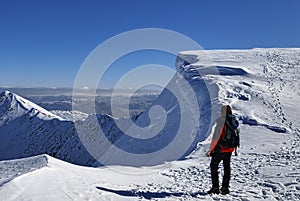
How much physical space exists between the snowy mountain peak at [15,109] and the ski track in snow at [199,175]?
86106 mm

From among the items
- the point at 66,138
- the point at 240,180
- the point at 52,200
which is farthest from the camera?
the point at 66,138

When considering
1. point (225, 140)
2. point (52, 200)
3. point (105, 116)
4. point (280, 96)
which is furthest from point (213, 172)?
point (105, 116)

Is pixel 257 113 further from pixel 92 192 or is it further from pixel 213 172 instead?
pixel 92 192

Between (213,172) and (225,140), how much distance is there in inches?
37.4

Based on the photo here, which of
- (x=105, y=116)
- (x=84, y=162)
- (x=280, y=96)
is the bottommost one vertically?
(x=84, y=162)

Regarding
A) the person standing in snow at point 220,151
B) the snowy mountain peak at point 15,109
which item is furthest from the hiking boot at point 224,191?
the snowy mountain peak at point 15,109

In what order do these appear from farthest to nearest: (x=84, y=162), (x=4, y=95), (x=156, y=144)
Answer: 1. (x=4, y=95)
2. (x=84, y=162)
3. (x=156, y=144)

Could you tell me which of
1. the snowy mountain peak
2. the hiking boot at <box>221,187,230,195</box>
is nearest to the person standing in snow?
the hiking boot at <box>221,187,230,195</box>

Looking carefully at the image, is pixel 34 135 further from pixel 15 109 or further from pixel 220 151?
pixel 220 151

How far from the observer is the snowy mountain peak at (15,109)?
103000mm

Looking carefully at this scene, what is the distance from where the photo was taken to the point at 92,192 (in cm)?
916

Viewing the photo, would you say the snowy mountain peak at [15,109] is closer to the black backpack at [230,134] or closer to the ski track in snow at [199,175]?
the ski track in snow at [199,175]

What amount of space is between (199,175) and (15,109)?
358 feet

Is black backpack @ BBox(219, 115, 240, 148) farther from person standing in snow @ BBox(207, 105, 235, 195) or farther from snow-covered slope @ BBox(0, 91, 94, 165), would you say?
snow-covered slope @ BBox(0, 91, 94, 165)
